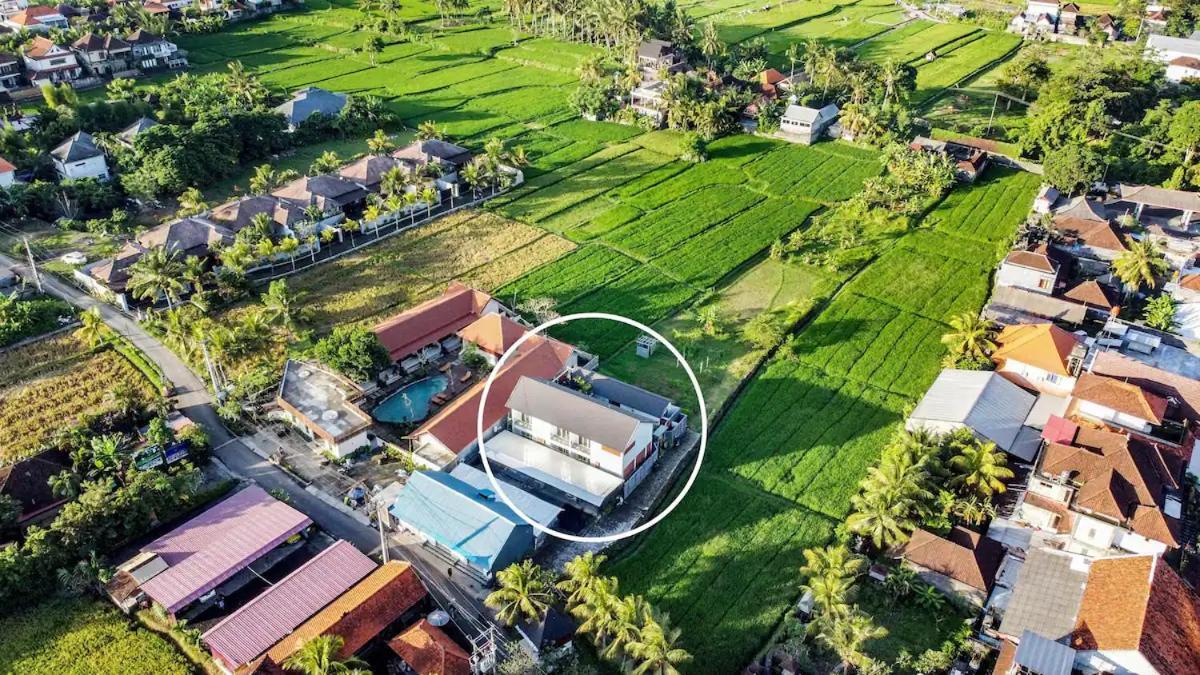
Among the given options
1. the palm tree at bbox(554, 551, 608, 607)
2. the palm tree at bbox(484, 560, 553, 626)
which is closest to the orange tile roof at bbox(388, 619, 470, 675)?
the palm tree at bbox(484, 560, 553, 626)

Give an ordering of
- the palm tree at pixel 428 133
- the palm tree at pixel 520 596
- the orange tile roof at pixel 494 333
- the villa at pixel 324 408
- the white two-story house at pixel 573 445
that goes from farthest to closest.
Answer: the palm tree at pixel 428 133, the orange tile roof at pixel 494 333, the villa at pixel 324 408, the white two-story house at pixel 573 445, the palm tree at pixel 520 596

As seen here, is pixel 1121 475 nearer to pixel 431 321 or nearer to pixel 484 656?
pixel 484 656

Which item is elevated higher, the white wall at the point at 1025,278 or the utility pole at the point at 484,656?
the white wall at the point at 1025,278

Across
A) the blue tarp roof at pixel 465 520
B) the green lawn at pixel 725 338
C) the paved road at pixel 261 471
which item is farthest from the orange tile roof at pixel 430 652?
the green lawn at pixel 725 338

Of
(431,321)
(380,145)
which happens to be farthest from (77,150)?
(431,321)

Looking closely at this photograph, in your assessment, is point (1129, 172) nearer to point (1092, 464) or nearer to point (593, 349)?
point (1092, 464)

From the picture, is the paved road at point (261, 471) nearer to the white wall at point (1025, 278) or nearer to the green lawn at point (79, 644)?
the green lawn at point (79, 644)

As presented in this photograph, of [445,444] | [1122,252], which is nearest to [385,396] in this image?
[445,444]
